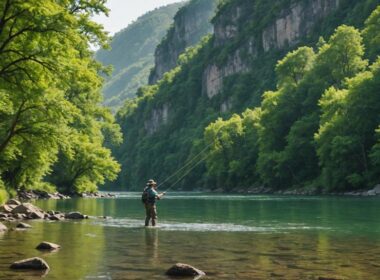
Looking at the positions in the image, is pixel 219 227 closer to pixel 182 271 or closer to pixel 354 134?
pixel 182 271

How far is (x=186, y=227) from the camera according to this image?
28.8 meters

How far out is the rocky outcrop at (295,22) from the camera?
555 ft

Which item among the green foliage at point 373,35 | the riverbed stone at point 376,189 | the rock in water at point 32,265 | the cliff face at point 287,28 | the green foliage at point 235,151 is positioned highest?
the cliff face at point 287,28

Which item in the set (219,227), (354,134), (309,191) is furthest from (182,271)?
(309,191)

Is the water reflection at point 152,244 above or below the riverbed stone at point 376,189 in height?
below

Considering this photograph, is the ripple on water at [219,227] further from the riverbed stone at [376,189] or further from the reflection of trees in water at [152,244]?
the riverbed stone at [376,189]

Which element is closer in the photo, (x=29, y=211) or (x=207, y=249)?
(x=207, y=249)

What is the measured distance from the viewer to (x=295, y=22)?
177000 millimetres

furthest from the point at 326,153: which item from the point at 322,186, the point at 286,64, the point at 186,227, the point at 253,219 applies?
the point at 186,227

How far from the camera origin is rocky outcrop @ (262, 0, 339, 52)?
169250mm

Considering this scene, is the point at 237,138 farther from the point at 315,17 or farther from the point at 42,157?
the point at 42,157

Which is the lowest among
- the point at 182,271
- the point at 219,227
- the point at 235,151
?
the point at 182,271

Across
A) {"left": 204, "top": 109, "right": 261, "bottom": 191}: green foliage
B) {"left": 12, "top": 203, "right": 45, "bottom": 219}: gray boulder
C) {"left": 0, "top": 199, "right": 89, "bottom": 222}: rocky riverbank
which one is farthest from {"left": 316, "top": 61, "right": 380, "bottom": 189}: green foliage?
{"left": 12, "top": 203, "right": 45, "bottom": 219}: gray boulder

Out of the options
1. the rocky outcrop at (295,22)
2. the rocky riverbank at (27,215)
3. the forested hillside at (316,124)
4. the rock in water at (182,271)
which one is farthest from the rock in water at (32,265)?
the rocky outcrop at (295,22)
